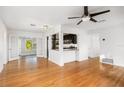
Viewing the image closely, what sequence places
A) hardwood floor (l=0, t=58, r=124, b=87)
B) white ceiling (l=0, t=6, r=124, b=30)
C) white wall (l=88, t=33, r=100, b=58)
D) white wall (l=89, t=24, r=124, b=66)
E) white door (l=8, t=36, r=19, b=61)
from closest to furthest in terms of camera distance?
hardwood floor (l=0, t=58, r=124, b=87)
white ceiling (l=0, t=6, r=124, b=30)
white wall (l=89, t=24, r=124, b=66)
white door (l=8, t=36, r=19, b=61)
white wall (l=88, t=33, r=100, b=58)

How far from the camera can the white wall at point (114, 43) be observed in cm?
506

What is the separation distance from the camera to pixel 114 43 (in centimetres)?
543

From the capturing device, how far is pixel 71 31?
6.09 meters

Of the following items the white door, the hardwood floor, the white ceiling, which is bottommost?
the hardwood floor

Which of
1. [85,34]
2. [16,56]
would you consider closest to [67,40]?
[85,34]

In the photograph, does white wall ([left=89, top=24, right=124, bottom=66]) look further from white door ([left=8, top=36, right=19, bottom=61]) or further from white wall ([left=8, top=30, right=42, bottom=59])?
white door ([left=8, top=36, right=19, bottom=61])

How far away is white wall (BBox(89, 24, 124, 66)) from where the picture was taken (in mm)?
5062

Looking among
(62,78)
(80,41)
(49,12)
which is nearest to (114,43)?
(80,41)

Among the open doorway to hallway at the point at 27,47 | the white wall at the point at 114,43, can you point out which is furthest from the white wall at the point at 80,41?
the open doorway to hallway at the point at 27,47

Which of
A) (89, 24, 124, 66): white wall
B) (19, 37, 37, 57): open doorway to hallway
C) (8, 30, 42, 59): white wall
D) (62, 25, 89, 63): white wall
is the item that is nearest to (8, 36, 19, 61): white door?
(8, 30, 42, 59): white wall

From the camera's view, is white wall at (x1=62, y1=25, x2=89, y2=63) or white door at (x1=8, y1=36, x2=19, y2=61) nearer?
white wall at (x1=62, y1=25, x2=89, y2=63)

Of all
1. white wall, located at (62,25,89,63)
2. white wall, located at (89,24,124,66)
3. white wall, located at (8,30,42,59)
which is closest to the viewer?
white wall, located at (89,24,124,66)

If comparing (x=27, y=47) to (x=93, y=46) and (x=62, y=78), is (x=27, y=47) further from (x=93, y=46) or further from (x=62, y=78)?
(x=62, y=78)
